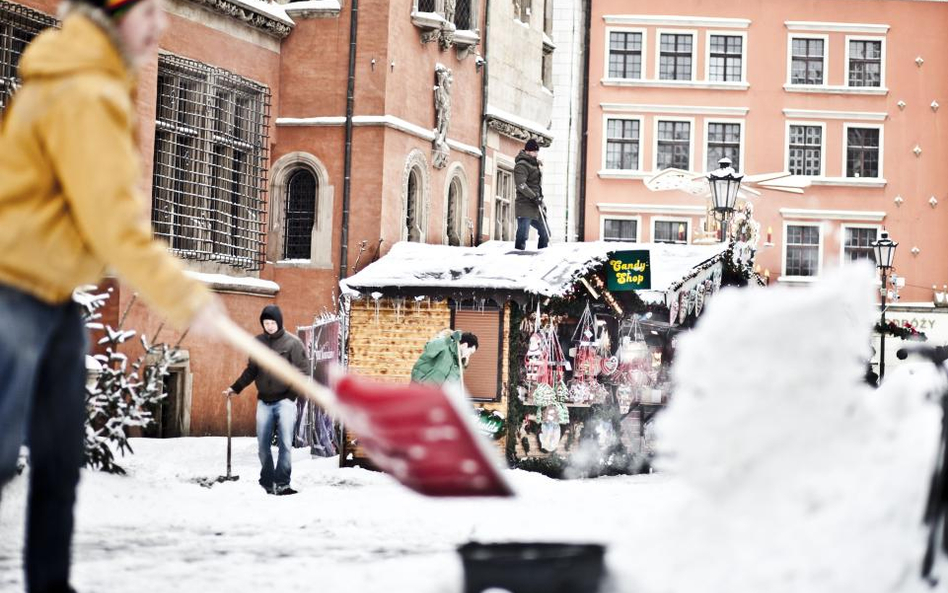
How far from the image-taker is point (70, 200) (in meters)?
4.21

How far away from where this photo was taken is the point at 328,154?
73.2ft

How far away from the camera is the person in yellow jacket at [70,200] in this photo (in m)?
4.18

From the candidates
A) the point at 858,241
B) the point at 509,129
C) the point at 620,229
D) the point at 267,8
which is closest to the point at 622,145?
the point at 620,229

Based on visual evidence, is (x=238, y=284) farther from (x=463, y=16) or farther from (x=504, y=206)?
(x=504, y=206)

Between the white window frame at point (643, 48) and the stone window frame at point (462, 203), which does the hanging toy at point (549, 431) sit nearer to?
the stone window frame at point (462, 203)

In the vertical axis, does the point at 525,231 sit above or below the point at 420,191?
below

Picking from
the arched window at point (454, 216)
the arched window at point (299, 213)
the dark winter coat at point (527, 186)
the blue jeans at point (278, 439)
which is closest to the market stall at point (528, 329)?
the dark winter coat at point (527, 186)

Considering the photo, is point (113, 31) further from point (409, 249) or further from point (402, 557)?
point (409, 249)

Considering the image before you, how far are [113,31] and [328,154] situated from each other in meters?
18.0

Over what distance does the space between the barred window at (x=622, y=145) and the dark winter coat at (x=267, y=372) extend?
32.6 meters

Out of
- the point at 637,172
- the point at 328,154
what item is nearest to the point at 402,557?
the point at 328,154

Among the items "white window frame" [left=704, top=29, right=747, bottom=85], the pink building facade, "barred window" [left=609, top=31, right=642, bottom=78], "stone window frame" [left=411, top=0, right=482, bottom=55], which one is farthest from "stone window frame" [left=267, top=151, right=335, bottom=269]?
"white window frame" [left=704, top=29, right=747, bottom=85]

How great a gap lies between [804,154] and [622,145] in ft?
19.1

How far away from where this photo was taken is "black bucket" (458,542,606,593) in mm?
4324
